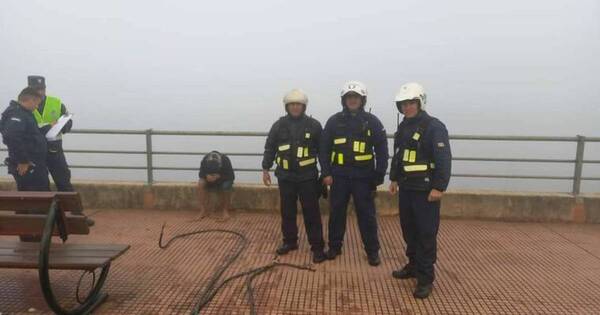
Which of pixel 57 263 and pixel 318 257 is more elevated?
pixel 57 263

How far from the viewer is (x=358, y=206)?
4711mm

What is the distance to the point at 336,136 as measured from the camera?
15.3 ft

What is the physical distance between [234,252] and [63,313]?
76.1 inches

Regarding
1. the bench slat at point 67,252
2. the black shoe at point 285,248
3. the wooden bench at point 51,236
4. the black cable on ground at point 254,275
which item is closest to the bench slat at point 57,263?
the wooden bench at point 51,236

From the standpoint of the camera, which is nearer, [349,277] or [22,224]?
[22,224]

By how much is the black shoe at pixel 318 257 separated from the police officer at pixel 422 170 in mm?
1036

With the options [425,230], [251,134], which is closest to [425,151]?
[425,230]

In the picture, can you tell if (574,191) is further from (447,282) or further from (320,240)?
(320,240)

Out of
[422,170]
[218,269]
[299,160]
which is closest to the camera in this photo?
[422,170]

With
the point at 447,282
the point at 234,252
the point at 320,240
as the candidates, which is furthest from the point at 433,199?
the point at 234,252

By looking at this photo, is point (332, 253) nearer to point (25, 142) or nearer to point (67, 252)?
point (67, 252)

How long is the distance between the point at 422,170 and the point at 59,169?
4605 millimetres

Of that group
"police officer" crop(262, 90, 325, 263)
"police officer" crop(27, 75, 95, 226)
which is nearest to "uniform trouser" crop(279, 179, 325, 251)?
"police officer" crop(262, 90, 325, 263)

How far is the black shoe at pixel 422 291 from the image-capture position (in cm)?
393
